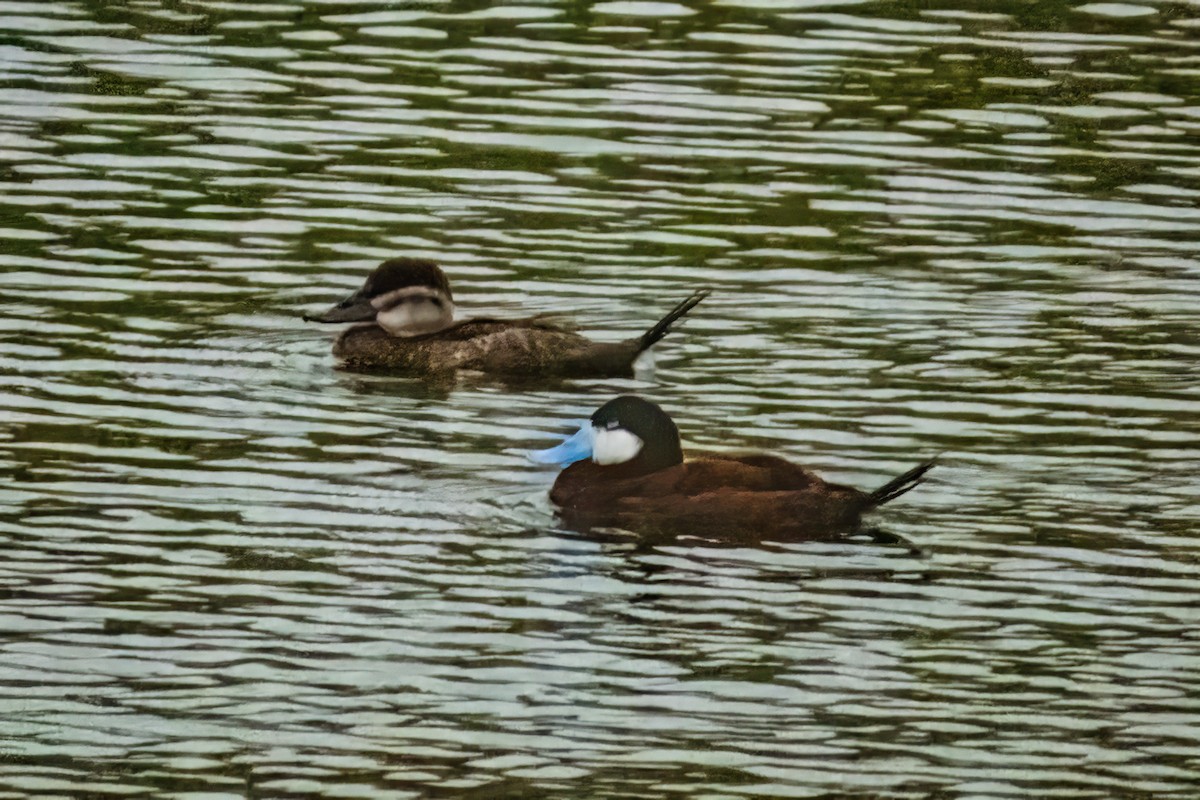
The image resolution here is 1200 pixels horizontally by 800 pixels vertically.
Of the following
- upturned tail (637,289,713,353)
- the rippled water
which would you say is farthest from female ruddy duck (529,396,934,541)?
upturned tail (637,289,713,353)

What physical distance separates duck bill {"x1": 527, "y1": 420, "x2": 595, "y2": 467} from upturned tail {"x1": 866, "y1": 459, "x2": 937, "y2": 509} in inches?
49.5

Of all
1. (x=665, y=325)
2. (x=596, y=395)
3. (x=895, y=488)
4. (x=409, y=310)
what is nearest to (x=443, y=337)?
(x=409, y=310)

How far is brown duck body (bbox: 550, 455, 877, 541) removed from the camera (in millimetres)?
10719

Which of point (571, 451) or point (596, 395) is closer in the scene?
point (571, 451)

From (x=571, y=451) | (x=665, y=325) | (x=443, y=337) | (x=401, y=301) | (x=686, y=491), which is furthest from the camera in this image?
(x=401, y=301)

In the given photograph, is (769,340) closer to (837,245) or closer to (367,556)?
(837,245)

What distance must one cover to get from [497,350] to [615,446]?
2.08 meters

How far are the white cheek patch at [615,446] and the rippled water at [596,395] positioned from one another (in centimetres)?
28

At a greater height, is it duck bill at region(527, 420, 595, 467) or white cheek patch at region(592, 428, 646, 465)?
white cheek patch at region(592, 428, 646, 465)

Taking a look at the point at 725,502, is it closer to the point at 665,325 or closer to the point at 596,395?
the point at 596,395

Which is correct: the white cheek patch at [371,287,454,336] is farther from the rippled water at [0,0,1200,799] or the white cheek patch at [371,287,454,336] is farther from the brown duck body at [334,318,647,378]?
the rippled water at [0,0,1200,799]

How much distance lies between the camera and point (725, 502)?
10.8 metres

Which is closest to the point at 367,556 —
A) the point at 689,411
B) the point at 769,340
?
the point at 689,411

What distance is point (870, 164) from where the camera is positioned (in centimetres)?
1647
